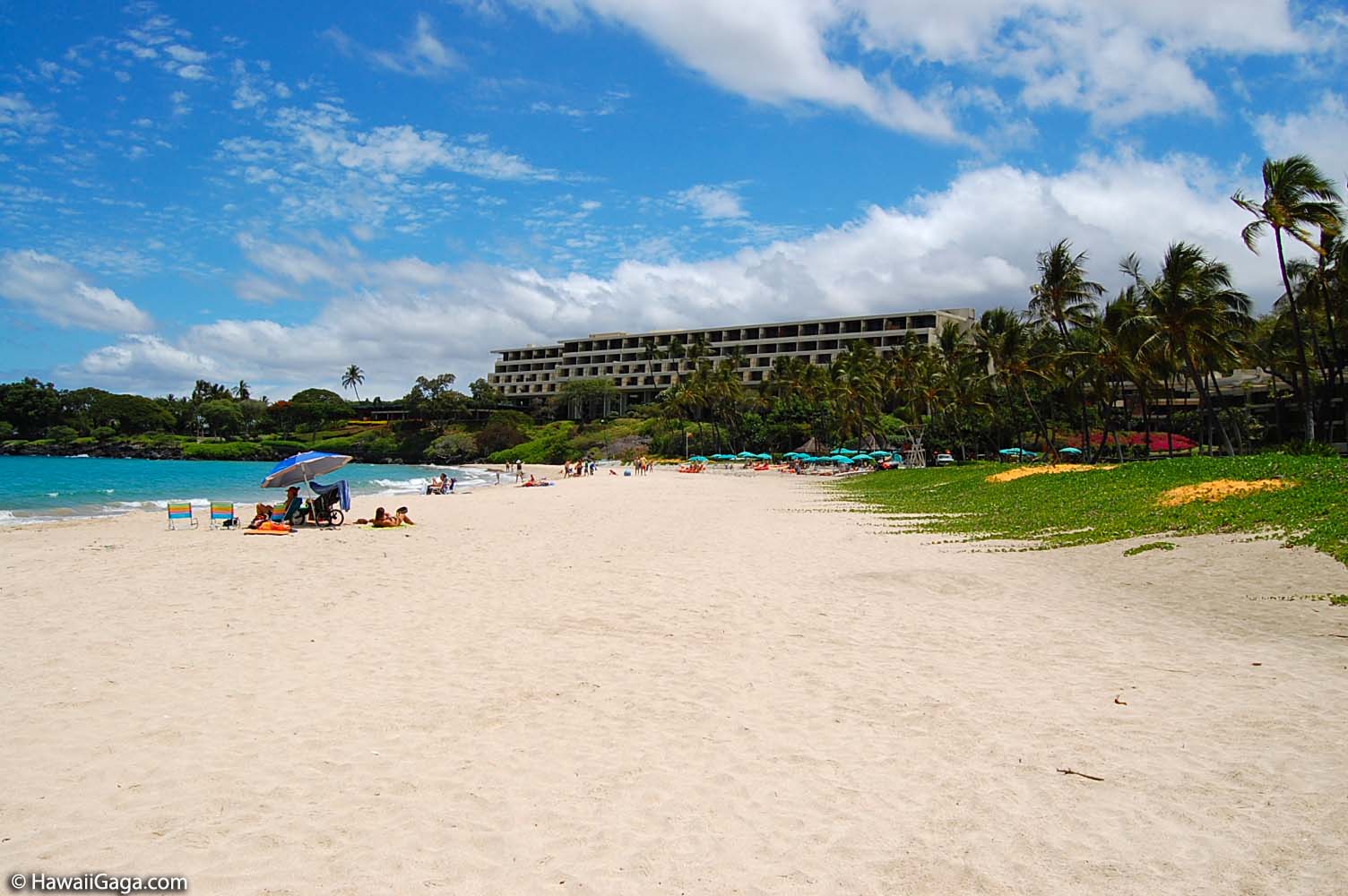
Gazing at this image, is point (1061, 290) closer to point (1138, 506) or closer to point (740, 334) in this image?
point (1138, 506)

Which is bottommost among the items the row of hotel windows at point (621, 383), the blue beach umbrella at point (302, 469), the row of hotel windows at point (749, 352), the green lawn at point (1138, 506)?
the green lawn at point (1138, 506)

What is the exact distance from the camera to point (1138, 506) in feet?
56.3

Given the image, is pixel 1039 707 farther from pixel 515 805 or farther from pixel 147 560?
pixel 147 560

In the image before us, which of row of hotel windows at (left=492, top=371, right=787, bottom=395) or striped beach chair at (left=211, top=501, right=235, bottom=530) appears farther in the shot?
row of hotel windows at (left=492, top=371, right=787, bottom=395)

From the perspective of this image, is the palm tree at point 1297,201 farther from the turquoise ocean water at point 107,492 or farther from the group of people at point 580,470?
the group of people at point 580,470

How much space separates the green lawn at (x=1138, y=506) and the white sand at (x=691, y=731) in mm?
1782

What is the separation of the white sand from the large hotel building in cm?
9072

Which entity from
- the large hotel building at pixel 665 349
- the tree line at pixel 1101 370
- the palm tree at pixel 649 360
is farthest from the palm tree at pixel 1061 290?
the palm tree at pixel 649 360

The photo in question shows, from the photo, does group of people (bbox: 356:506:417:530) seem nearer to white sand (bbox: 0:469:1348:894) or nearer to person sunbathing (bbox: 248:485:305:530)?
person sunbathing (bbox: 248:485:305:530)

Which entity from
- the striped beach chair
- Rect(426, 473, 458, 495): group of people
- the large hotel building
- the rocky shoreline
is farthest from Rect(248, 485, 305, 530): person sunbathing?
the rocky shoreline

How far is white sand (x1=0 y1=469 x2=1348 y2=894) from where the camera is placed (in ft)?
13.3

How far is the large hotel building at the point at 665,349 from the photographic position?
10488 centimetres

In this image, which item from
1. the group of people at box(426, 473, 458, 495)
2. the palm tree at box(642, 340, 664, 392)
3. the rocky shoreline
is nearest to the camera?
the group of people at box(426, 473, 458, 495)

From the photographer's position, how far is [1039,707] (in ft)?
20.4
